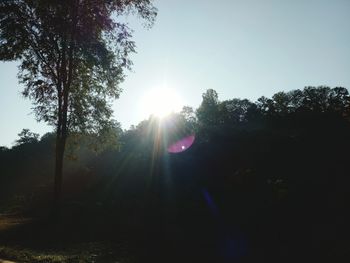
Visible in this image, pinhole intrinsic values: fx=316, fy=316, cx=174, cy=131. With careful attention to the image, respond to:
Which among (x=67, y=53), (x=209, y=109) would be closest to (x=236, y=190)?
(x=67, y=53)

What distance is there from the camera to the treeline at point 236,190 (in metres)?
14.9

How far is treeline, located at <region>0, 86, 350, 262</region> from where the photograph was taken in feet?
48.8

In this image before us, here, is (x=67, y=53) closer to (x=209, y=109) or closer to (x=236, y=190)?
(x=236, y=190)

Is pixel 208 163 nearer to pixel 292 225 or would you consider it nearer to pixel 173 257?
pixel 292 225

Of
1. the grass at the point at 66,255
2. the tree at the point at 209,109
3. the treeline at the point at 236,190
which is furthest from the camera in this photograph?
the tree at the point at 209,109

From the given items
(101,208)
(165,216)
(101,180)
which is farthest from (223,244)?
(101,180)

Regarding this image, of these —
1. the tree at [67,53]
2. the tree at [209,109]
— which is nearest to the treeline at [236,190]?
the tree at [67,53]

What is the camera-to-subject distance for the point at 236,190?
2872 centimetres

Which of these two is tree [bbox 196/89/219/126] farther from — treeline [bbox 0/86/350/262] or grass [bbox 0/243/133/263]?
grass [bbox 0/243/133/263]

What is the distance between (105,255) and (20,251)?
3.55 meters

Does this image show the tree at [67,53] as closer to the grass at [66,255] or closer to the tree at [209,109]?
the grass at [66,255]

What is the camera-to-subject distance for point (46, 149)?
105875 millimetres

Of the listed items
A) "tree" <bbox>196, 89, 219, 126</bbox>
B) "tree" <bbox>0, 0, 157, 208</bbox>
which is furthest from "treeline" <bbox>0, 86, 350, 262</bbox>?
"tree" <bbox>196, 89, 219, 126</bbox>

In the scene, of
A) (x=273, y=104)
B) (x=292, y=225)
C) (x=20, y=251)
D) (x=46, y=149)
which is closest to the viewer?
(x=20, y=251)
